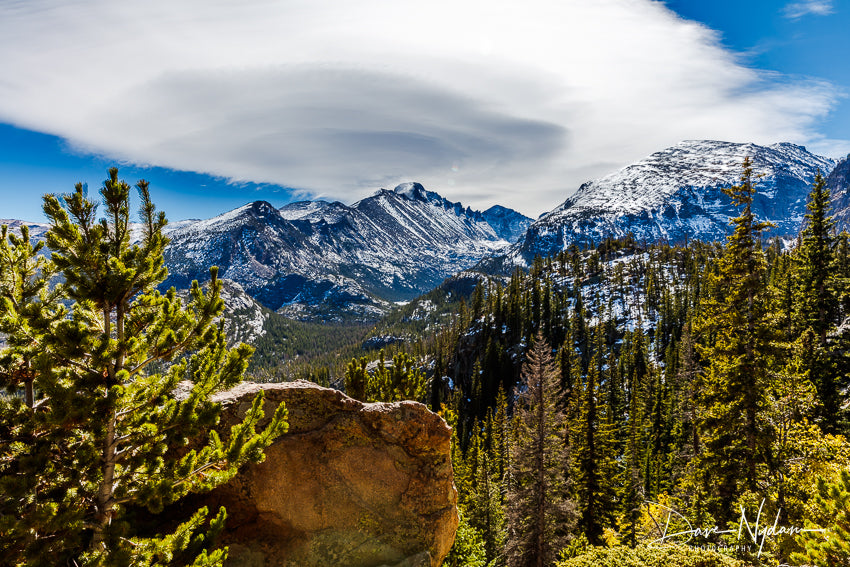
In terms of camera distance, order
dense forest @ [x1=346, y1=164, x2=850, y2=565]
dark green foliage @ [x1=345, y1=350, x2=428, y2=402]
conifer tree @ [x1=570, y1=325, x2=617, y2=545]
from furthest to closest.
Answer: conifer tree @ [x1=570, y1=325, x2=617, y2=545]
dark green foliage @ [x1=345, y1=350, x2=428, y2=402]
dense forest @ [x1=346, y1=164, x2=850, y2=565]

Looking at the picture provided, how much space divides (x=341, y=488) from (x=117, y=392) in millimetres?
6836

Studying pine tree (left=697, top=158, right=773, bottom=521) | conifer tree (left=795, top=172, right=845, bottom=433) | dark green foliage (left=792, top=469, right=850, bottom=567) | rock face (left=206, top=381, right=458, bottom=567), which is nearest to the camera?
dark green foliage (left=792, top=469, right=850, bottom=567)

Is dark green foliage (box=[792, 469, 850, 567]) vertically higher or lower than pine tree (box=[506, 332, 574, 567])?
higher

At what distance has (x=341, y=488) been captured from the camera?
1169cm

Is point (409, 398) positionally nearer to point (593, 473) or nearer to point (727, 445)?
point (727, 445)

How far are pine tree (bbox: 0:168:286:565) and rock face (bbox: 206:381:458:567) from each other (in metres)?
2.80

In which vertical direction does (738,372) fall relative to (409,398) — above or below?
above

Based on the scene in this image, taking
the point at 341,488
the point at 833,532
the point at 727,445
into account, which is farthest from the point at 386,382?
the point at 727,445

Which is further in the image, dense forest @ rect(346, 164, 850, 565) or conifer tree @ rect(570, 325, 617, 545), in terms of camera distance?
conifer tree @ rect(570, 325, 617, 545)

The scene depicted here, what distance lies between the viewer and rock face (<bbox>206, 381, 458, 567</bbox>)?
11.0m

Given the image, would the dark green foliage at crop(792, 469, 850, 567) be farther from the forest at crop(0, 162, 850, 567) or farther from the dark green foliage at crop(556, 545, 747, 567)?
the dark green foliage at crop(556, 545, 747, 567)

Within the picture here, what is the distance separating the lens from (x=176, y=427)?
7906 mm

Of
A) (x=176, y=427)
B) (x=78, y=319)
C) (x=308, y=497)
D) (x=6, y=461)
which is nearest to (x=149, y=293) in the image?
(x=78, y=319)

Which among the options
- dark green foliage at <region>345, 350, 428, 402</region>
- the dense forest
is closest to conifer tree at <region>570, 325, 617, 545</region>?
the dense forest
